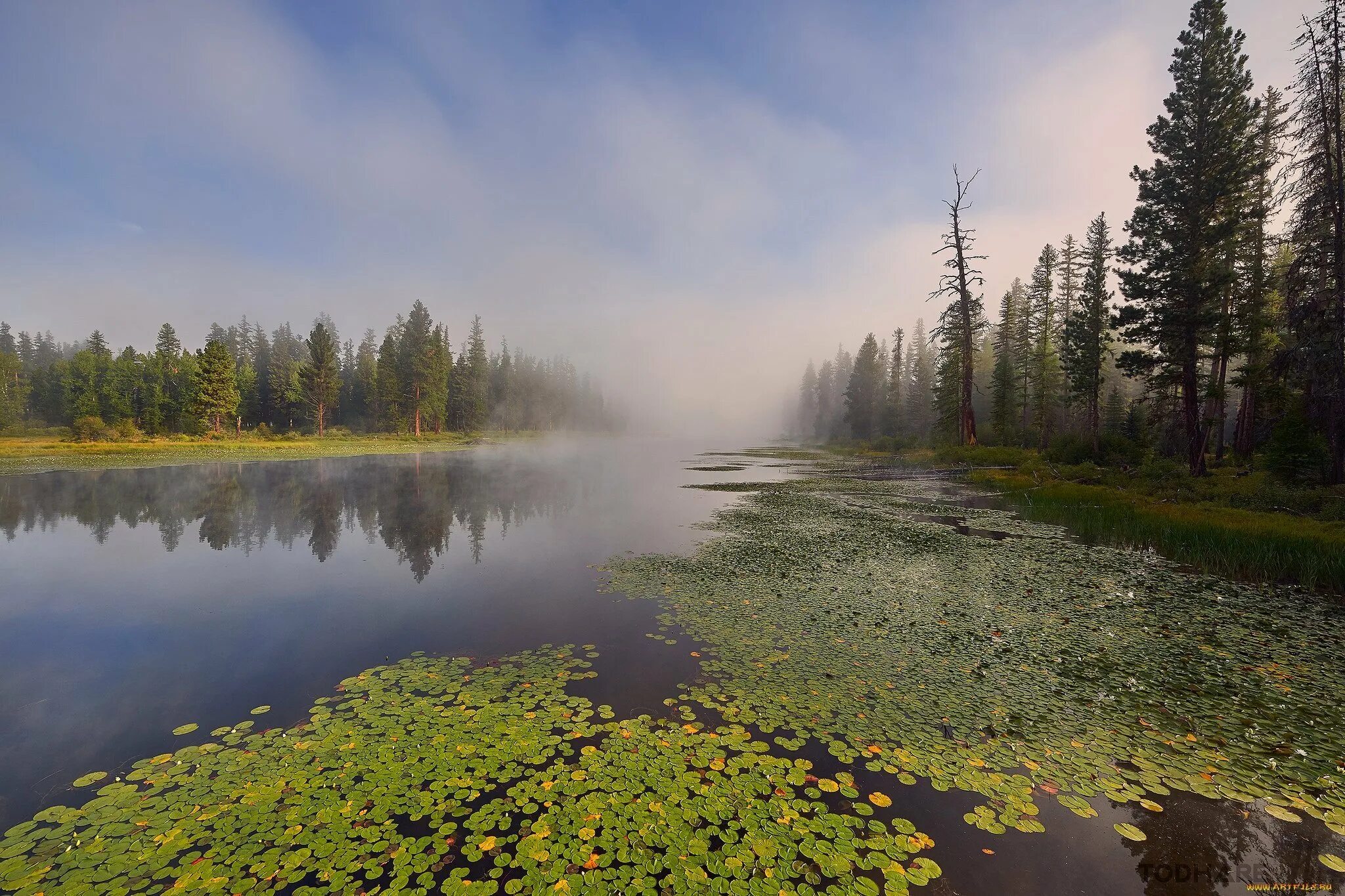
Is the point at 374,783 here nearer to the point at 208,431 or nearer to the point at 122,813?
the point at 122,813

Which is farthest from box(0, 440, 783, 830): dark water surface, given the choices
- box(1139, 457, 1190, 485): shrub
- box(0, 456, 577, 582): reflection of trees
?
box(1139, 457, 1190, 485): shrub

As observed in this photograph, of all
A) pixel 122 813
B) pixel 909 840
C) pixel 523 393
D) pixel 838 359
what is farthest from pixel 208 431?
pixel 838 359

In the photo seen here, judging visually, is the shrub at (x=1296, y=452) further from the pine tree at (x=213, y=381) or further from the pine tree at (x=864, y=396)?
the pine tree at (x=213, y=381)

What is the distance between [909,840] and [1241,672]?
678 cm

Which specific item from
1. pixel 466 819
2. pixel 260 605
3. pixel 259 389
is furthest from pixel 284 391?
pixel 466 819

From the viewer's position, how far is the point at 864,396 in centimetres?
7569

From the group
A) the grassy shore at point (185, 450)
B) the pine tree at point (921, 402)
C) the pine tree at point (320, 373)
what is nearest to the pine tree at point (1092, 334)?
the pine tree at point (921, 402)

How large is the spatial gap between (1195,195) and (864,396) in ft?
178

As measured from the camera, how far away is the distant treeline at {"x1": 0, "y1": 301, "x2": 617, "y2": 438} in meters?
63.6

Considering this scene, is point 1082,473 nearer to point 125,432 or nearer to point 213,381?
point 213,381

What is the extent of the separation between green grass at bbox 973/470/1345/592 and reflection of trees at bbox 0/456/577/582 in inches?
741

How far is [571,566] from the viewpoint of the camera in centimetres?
1220

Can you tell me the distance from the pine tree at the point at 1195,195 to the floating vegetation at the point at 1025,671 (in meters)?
16.0

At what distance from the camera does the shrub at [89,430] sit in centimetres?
5081
